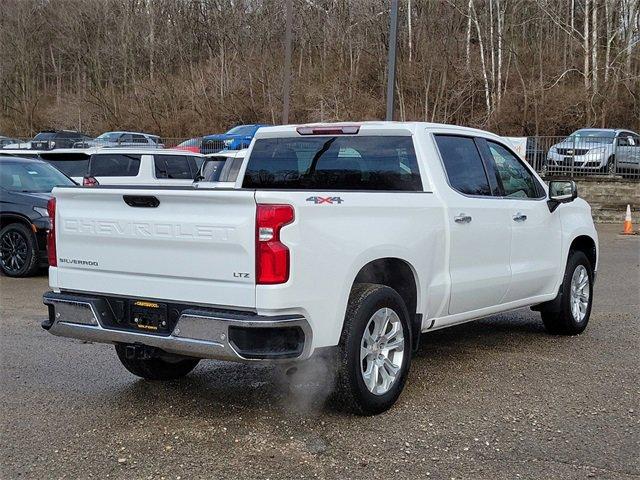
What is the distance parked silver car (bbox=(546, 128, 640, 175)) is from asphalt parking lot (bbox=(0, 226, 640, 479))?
15685 millimetres

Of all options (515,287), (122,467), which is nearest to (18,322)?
(122,467)

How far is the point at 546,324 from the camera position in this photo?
291 inches

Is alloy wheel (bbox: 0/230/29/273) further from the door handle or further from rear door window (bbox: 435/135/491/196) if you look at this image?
the door handle

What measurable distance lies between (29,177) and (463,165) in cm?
807

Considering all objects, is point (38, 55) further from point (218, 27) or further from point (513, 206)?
point (513, 206)

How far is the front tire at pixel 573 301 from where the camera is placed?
7.19 m

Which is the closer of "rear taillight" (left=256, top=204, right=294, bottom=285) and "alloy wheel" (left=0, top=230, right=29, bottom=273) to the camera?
"rear taillight" (left=256, top=204, right=294, bottom=285)

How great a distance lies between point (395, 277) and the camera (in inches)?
209

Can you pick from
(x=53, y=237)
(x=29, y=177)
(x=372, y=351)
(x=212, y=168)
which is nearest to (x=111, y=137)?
(x=212, y=168)

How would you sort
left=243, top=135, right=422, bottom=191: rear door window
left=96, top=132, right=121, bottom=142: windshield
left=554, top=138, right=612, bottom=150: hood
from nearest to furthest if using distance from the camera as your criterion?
left=243, top=135, right=422, bottom=191: rear door window < left=554, top=138, right=612, bottom=150: hood < left=96, top=132, right=121, bottom=142: windshield

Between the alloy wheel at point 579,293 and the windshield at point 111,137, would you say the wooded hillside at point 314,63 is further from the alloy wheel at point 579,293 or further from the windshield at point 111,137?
the alloy wheel at point 579,293

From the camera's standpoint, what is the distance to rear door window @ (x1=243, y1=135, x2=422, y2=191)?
5.80 meters

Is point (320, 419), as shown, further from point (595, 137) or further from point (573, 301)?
point (595, 137)

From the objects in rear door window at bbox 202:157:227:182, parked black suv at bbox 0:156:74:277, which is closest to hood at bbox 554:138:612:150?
rear door window at bbox 202:157:227:182
